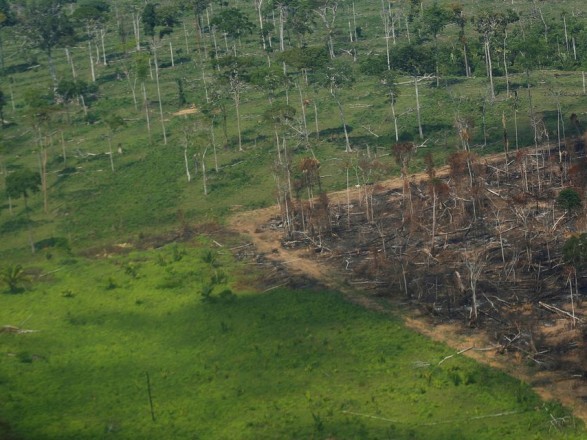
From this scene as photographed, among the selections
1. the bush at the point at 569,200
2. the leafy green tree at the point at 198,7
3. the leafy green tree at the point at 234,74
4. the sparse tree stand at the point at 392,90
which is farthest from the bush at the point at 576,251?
the leafy green tree at the point at 198,7

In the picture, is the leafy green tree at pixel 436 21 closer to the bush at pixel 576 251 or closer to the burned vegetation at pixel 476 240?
the burned vegetation at pixel 476 240

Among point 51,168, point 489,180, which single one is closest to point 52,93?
point 51,168

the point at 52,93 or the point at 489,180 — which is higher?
the point at 52,93

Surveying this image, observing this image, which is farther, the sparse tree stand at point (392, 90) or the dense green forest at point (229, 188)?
the sparse tree stand at point (392, 90)

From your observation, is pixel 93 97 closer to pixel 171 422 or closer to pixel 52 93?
pixel 52 93

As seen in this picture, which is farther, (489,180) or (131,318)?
(489,180)

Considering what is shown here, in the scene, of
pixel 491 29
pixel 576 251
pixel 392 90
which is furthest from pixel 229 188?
pixel 576 251
